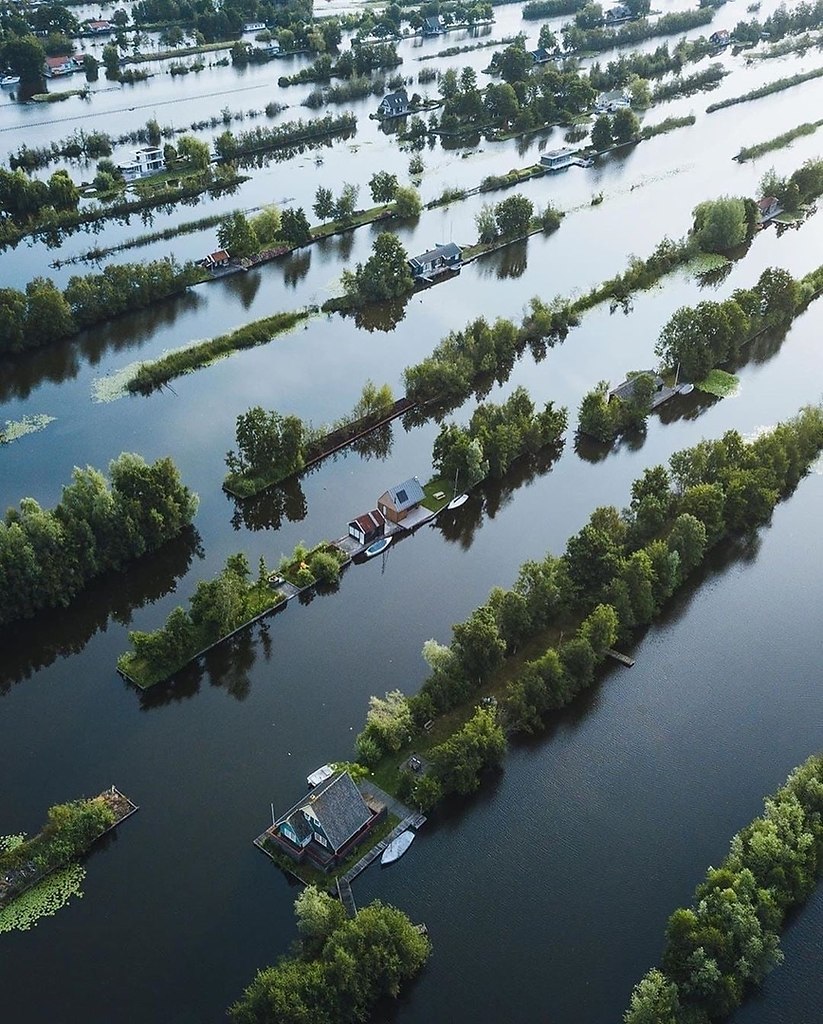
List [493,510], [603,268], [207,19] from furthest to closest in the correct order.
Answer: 1. [207,19]
2. [603,268]
3. [493,510]

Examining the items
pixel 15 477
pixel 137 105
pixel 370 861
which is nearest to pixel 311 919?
pixel 370 861

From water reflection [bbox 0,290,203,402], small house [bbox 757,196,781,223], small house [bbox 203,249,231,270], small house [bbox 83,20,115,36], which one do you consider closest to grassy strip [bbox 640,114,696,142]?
small house [bbox 757,196,781,223]

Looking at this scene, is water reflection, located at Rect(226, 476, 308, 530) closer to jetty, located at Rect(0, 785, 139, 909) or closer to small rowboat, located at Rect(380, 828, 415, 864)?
jetty, located at Rect(0, 785, 139, 909)

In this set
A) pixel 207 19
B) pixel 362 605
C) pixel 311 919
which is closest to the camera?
pixel 311 919

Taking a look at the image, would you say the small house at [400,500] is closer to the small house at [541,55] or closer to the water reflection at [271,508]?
the water reflection at [271,508]

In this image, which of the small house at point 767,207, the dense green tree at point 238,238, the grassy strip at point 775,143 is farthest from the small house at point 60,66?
the small house at point 767,207

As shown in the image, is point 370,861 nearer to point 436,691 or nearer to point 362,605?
point 436,691
